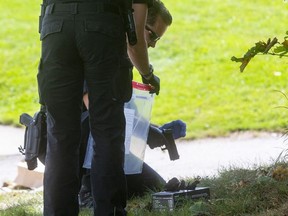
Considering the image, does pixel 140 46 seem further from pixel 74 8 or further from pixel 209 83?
pixel 209 83

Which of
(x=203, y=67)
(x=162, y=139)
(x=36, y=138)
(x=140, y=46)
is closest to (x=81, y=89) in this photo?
(x=140, y=46)

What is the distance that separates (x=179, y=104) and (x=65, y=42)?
6754 mm

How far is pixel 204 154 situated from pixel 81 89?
4.30 m

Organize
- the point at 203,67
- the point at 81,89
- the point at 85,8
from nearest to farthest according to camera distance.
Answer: the point at 85,8
the point at 81,89
the point at 203,67

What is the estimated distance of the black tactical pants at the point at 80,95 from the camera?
465 cm

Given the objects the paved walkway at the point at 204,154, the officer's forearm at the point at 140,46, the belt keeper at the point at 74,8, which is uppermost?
the belt keeper at the point at 74,8

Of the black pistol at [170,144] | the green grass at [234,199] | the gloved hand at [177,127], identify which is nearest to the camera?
the green grass at [234,199]

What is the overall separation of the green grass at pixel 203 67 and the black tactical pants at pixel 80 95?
17.4 ft

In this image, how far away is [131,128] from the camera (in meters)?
6.00

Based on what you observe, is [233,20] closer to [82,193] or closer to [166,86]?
[166,86]

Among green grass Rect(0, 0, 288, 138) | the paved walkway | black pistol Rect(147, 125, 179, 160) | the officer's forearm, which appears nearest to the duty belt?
the officer's forearm

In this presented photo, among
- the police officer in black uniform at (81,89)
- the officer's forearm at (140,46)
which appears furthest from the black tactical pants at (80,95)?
the officer's forearm at (140,46)

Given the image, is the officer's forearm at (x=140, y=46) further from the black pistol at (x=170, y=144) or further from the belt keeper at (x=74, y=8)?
the black pistol at (x=170, y=144)

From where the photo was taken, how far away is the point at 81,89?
4.78m
